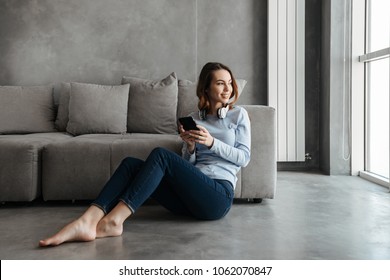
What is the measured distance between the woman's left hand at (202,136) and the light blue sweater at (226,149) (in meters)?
0.07

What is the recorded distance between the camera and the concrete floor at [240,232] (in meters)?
2.07

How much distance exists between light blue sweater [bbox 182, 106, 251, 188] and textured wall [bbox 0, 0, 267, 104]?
1.96 meters

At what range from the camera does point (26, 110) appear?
401 centimetres

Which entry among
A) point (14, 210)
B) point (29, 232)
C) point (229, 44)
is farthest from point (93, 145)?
point (229, 44)

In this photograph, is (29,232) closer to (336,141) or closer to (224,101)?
(224,101)

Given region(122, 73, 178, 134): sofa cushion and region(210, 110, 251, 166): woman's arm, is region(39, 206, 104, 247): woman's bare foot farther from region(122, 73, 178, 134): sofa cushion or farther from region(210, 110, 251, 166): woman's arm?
region(122, 73, 178, 134): sofa cushion

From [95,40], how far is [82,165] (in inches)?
73.6

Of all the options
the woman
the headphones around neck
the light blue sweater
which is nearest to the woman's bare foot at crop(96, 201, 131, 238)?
the woman

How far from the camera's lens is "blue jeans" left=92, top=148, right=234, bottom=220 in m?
2.32

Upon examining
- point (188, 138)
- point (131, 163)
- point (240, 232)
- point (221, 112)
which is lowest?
point (240, 232)

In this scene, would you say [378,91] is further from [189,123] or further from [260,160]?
[189,123]

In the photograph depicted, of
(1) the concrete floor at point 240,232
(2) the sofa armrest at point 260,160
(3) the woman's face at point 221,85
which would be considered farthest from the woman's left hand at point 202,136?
(2) the sofa armrest at point 260,160

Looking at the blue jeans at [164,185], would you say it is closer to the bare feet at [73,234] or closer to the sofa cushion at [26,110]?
the bare feet at [73,234]

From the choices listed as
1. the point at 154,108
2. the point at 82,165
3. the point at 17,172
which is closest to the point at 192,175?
the point at 82,165
